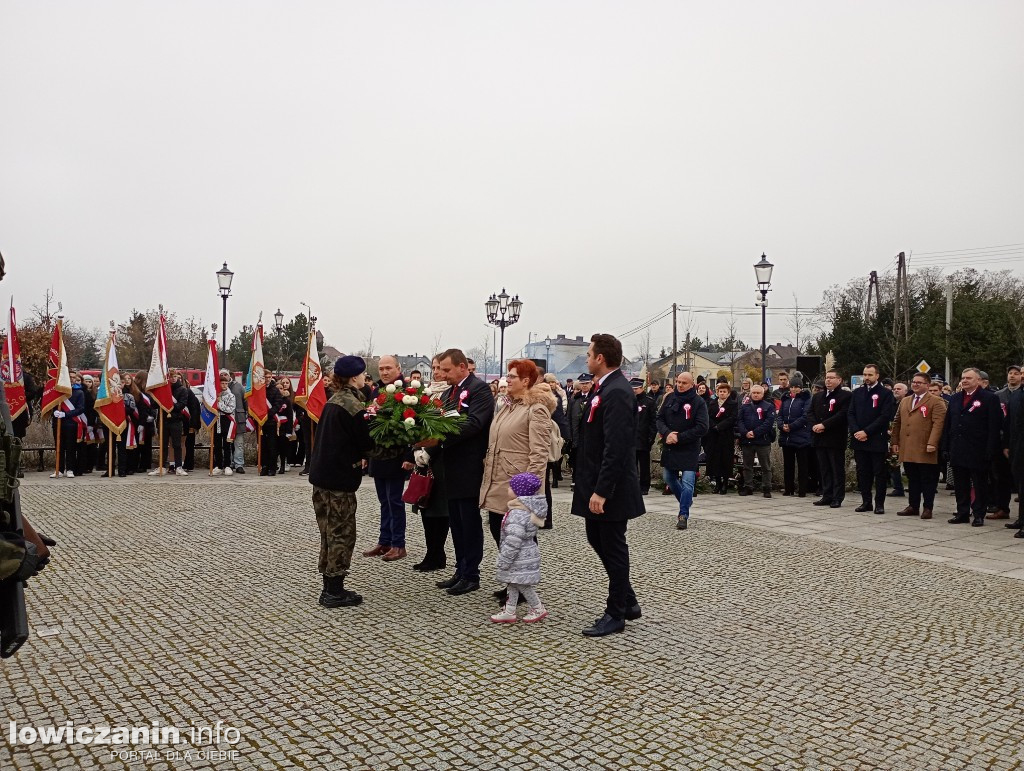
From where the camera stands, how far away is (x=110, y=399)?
50.1 ft

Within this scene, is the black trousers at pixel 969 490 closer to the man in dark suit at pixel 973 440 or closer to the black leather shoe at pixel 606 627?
the man in dark suit at pixel 973 440

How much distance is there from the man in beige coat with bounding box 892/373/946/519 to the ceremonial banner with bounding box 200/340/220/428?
12535 millimetres

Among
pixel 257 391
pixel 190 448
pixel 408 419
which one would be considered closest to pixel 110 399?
pixel 190 448

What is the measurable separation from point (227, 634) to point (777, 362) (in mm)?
98374

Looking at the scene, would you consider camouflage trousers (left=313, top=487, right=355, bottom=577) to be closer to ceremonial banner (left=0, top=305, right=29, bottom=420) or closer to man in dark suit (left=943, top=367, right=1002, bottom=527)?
man in dark suit (left=943, top=367, right=1002, bottom=527)

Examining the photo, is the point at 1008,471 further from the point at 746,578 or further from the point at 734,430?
the point at 746,578

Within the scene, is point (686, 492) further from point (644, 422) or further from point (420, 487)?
point (420, 487)

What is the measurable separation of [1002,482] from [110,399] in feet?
49.7

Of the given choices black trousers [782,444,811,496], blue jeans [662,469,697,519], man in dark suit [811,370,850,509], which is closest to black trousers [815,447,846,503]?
man in dark suit [811,370,850,509]

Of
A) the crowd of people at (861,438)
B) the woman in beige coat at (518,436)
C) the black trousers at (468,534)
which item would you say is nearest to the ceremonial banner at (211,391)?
the crowd of people at (861,438)

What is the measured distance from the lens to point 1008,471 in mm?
11211

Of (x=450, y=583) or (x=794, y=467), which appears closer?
(x=450, y=583)

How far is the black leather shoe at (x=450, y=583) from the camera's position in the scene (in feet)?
22.3

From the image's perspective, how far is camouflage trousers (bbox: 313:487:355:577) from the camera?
6223 millimetres
